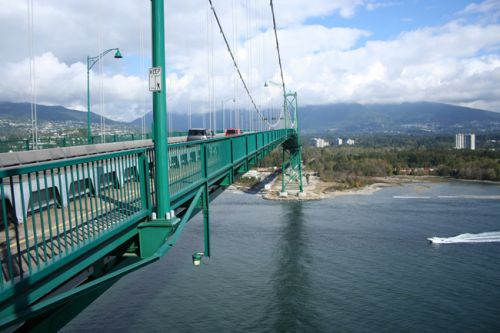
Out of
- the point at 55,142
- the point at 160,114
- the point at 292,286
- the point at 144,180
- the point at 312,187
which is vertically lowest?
the point at 292,286

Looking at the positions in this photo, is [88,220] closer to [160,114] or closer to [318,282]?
[160,114]

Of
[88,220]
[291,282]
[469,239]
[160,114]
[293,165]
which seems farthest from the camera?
[293,165]

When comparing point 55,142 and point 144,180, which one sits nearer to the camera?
point 144,180

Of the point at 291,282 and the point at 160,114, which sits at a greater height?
the point at 160,114

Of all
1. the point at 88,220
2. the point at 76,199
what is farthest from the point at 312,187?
the point at 88,220

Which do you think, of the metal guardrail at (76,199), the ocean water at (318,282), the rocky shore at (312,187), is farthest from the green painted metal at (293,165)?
the metal guardrail at (76,199)

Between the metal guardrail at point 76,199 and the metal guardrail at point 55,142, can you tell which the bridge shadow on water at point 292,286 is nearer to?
the metal guardrail at point 76,199

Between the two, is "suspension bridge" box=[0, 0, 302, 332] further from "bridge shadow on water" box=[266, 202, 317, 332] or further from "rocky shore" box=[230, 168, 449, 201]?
"rocky shore" box=[230, 168, 449, 201]
